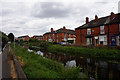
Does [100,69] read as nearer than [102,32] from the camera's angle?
Yes

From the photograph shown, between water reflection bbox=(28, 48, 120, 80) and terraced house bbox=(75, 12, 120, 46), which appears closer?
water reflection bbox=(28, 48, 120, 80)

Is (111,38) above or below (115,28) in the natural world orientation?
below

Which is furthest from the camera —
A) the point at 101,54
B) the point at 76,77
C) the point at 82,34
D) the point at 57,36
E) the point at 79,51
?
the point at 57,36

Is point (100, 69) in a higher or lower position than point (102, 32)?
lower

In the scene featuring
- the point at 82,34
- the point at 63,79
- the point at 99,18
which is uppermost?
the point at 99,18

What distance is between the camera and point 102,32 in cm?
2333

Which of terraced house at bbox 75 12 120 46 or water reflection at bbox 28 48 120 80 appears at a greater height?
terraced house at bbox 75 12 120 46

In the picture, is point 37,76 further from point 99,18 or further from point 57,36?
point 57,36

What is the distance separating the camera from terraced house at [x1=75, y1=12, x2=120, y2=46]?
2088 cm

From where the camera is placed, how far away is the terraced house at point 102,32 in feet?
68.5

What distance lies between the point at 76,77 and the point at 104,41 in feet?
65.6

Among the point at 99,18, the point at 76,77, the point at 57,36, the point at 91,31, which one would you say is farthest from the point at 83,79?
the point at 57,36

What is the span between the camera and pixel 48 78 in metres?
5.32

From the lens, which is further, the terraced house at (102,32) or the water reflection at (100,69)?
the terraced house at (102,32)
